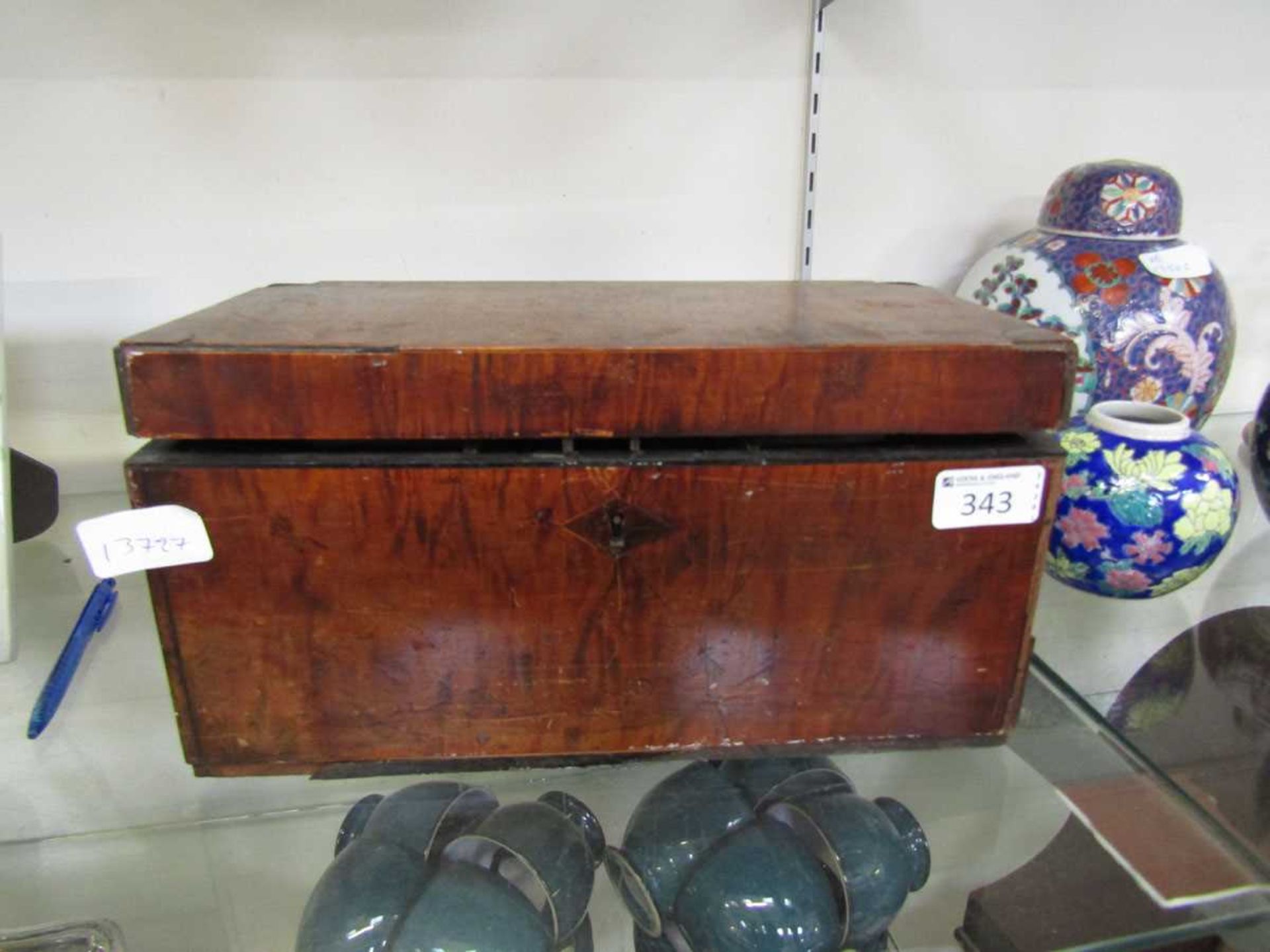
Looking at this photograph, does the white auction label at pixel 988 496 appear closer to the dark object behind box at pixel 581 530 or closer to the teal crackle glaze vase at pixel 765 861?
the dark object behind box at pixel 581 530

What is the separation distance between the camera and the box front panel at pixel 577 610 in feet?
1.35

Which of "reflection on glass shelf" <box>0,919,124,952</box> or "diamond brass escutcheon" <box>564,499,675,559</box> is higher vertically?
"diamond brass escutcheon" <box>564,499,675,559</box>

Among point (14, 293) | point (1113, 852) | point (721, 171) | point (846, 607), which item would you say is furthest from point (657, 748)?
point (14, 293)

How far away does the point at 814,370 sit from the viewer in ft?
1.33

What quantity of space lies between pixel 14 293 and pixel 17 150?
0.34 ft

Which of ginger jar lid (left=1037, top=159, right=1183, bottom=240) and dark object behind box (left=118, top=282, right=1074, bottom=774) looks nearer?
dark object behind box (left=118, top=282, right=1074, bottom=774)

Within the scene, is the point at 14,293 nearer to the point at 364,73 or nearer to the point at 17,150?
the point at 17,150

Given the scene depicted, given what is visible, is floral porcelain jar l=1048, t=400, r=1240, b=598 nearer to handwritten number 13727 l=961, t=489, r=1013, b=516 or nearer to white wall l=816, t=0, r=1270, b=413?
handwritten number 13727 l=961, t=489, r=1013, b=516

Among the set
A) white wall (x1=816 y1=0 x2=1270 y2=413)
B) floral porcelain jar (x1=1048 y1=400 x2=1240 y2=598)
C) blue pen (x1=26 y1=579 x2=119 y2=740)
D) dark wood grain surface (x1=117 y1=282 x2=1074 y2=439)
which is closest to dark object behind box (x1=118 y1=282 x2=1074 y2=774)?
dark wood grain surface (x1=117 y1=282 x2=1074 y2=439)

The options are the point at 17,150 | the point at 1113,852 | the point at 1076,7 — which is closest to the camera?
the point at 1113,852

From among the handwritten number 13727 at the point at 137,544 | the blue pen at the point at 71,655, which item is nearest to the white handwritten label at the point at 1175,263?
the handwritten number 13727 at the point at 137,544

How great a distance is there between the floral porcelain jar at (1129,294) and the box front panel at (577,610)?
11.5 inches

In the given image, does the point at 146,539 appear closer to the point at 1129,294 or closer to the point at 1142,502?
the point at 1142,502

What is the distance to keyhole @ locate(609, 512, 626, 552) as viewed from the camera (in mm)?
416
